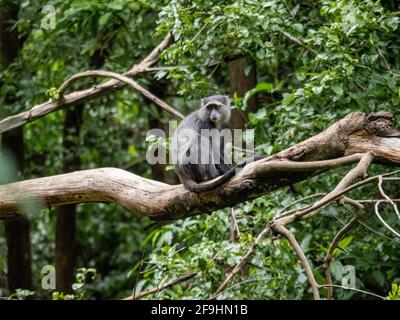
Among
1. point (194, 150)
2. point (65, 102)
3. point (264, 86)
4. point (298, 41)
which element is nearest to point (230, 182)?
point (194, 150)

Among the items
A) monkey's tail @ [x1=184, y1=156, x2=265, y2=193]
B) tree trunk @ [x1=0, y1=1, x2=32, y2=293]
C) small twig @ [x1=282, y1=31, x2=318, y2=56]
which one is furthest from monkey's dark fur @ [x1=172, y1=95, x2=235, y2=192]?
tree trunk @ [x1=0, y1=1, x2=32, y2=293]

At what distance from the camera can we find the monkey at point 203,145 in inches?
209

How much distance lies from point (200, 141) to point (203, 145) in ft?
0.14

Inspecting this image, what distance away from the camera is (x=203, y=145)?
18.6 ft

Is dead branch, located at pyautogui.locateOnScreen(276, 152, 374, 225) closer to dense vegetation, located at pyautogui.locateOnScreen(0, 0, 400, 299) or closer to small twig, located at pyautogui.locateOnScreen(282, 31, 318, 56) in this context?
dense vegetation, located at pyautogui.locateOnScreen(0, 0, 400, 299)

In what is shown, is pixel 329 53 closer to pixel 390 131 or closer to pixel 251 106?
pixel 390 131

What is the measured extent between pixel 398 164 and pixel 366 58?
1.94 meters

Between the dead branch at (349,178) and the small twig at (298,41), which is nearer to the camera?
the dead branch at (349,178)

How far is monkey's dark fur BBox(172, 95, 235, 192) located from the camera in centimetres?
528

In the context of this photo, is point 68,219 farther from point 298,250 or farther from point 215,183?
point 298,250

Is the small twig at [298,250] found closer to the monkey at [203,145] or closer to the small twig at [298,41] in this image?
the monkey at [203,145]

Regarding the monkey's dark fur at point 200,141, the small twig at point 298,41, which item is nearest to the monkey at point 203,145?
the monkey's dark fur at point 200,141

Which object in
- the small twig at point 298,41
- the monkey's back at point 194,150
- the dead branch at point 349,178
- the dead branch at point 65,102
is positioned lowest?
the dead branch at point 349,178
